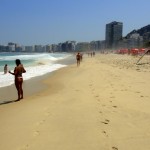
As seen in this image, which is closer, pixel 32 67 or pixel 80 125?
pixel 80 125

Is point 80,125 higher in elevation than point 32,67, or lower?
higher

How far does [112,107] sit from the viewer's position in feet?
22.5

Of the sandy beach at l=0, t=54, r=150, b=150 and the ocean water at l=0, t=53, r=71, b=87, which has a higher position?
the sandy beach at l=0, t=54, r=150, b=150

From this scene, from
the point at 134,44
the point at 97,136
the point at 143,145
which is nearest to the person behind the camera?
the point at 143,145

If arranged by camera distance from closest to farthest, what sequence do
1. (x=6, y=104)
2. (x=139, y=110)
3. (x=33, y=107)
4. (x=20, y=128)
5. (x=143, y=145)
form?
(x=143, y=145), (x=20, y=128), (x=139, y=110), (x=33, y=107), (x=6, y=104)

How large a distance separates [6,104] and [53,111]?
8.31 feet

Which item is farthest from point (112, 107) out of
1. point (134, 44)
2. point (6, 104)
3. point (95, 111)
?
point (134, 44)

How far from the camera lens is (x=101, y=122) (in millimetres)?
5535

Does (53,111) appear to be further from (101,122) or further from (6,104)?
(6,104)

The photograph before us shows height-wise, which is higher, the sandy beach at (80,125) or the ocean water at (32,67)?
the sandy beach at (80,125)

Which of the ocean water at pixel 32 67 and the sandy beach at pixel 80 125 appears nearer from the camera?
the sandy beach at pixel 80 125

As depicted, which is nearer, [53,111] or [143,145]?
[143,145]

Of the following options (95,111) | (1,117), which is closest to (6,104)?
(1,117)

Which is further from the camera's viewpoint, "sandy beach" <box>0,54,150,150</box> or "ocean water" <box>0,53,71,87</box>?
"ocean water" <box>0,53,71,87</box>
